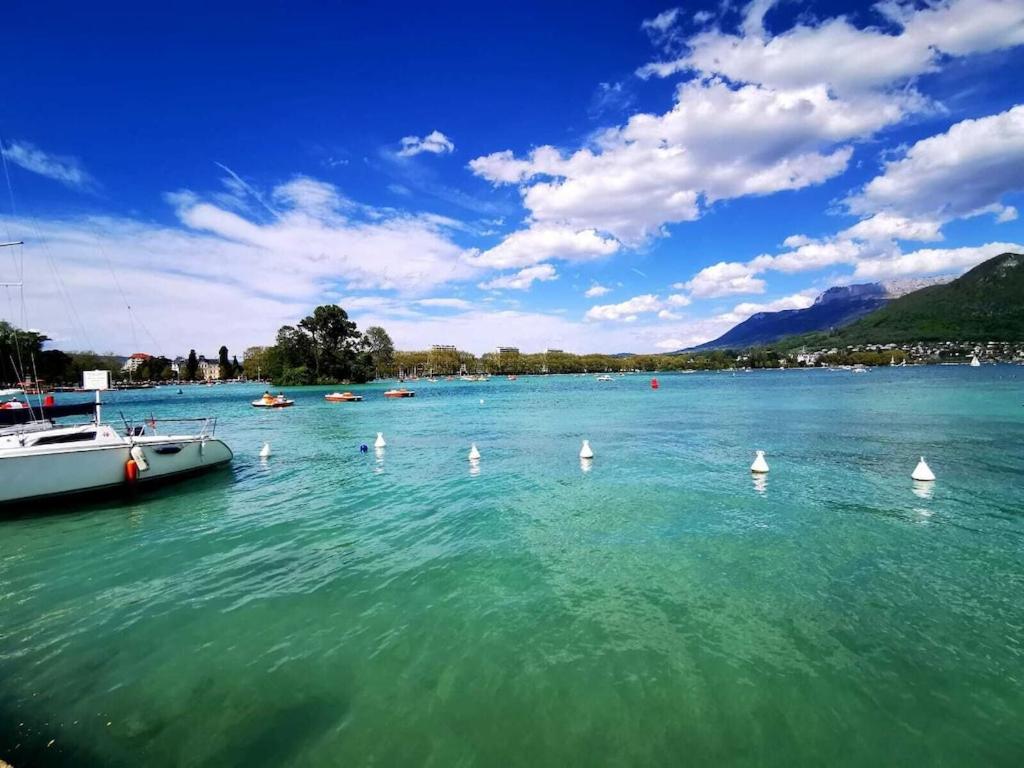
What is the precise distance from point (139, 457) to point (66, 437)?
2400 millimetres

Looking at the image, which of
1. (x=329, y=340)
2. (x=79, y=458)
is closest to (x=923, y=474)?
(x=79, y=458)

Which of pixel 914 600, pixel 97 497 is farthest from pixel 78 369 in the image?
pixel 914 600

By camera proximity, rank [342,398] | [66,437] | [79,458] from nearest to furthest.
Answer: [79,458] < [66,437] < [342,398]

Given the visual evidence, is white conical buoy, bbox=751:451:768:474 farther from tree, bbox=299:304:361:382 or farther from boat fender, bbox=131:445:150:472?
tree, bbox=299:304:361:382

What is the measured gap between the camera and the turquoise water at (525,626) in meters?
6.31

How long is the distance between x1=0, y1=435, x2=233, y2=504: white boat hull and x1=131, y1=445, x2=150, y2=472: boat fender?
0.44 feet

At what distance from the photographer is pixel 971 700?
6.83m

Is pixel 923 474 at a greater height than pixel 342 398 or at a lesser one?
lesser

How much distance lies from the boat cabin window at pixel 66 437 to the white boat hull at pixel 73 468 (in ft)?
3.86

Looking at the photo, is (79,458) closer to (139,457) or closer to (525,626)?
(139,457)

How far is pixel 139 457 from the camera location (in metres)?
19.8

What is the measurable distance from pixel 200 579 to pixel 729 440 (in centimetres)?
2872

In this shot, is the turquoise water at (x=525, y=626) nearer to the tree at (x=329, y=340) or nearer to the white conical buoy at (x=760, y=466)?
the white conical buoy at (x=760, y=466)

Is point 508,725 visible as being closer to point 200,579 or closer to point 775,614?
point 775,614
